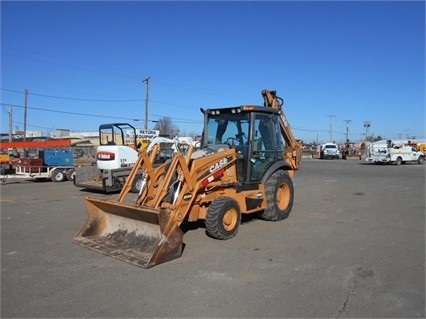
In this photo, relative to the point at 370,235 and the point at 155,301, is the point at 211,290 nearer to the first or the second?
the point at 155,301

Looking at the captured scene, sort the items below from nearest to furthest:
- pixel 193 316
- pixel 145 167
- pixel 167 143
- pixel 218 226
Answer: pixel 193 316 → pixel 218 226 → pixel 145 167 → pixel 167 143

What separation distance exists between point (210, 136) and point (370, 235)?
13.0 ft

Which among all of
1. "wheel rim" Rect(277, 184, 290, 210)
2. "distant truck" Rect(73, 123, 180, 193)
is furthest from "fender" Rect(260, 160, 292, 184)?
"distant truck" Rect(73, 123, 180, 193)

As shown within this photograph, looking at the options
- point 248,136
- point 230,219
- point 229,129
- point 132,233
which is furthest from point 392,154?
point 132,233

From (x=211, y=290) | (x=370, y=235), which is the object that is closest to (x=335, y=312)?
(x=211, y=290)

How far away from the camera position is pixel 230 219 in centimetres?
773

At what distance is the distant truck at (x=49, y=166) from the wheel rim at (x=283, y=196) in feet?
46.7

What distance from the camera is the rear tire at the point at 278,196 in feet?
30.0

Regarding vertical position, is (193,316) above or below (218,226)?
below

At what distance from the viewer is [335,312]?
175 inches

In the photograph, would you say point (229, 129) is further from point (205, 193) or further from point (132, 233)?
point (132, 233)

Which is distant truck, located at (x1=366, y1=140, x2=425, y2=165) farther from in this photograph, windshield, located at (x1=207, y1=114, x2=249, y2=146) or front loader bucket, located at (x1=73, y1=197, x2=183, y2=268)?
front loader bucket, located at (x1=73, y1=197, x2=183, y2=268)

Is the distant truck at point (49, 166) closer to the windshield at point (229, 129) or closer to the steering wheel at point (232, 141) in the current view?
the windshield at point (229, 129)

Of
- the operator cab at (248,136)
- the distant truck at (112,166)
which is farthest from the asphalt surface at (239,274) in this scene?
the distant truck at (112,166)
